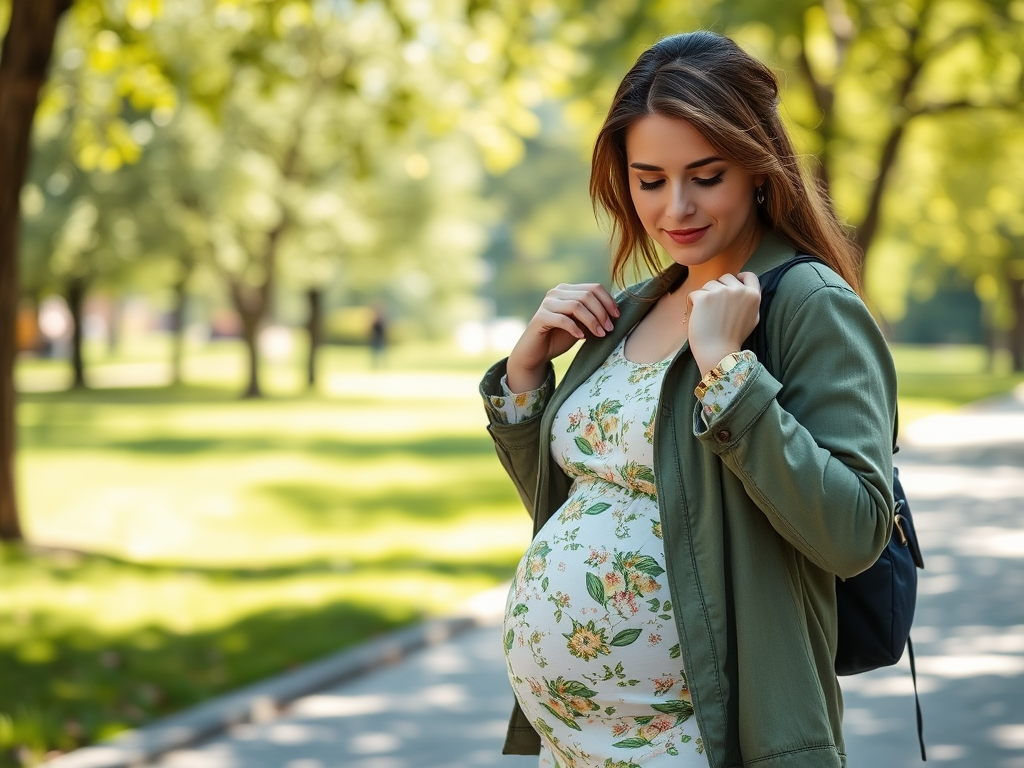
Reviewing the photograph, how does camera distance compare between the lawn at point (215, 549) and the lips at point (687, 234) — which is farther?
the lawn at point (215, 549)

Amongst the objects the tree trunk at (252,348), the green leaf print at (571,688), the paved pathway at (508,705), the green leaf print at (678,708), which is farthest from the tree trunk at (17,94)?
the tree trunk at (252,348)

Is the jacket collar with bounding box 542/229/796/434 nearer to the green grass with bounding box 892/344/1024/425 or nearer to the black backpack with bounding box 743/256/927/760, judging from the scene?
the black backpack with bounding box 743/256/927/760

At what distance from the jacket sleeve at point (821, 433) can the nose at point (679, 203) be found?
0.25m

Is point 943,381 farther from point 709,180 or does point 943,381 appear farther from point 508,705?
point 709,180

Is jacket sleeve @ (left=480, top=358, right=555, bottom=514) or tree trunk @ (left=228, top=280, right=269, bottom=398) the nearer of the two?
jacket sleeve @ (left=480, top=358, right=555, bottom=514)

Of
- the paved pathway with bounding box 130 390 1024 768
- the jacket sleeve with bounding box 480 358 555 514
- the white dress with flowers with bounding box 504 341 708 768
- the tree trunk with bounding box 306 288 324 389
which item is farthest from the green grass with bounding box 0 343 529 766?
the tree trunk with bounding box 306 288 324 389

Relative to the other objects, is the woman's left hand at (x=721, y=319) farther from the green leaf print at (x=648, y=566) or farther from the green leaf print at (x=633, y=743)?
the green leaf print at (x=633, y=743)

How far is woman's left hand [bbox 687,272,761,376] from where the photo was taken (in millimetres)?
2154

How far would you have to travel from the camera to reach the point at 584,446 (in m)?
2.48

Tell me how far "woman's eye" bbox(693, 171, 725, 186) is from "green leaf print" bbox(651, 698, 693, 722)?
3.02ft

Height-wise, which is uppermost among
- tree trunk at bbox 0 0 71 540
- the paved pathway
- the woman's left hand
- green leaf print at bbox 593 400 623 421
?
tree trunk at bbox 0 0 71 540

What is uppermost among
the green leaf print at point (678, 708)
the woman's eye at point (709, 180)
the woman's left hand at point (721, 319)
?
the woman's eye at point (709, 180)

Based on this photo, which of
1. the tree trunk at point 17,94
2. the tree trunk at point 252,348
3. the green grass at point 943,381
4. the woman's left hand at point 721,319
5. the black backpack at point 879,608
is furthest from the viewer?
the tree trunk at point 252,348

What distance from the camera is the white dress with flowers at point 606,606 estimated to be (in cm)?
234
